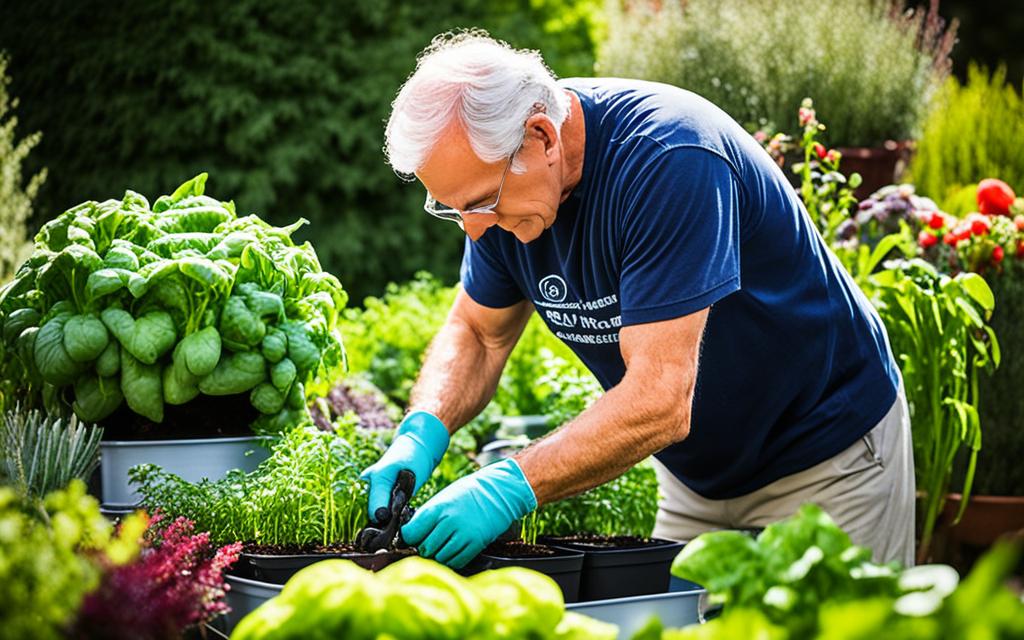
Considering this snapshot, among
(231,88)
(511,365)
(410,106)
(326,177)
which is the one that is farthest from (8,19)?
(410,106)

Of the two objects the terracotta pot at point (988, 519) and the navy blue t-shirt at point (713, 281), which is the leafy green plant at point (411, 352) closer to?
the terracotta pot at point (988, 519)

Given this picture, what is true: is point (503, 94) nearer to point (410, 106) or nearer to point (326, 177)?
point (410, 106)

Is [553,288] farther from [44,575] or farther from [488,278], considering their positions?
[44,575]

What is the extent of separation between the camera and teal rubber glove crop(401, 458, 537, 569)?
1729 millimetres

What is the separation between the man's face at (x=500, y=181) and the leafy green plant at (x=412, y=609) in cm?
104

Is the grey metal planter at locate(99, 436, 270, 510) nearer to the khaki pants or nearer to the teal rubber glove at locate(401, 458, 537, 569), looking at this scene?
the teal rubber glove at locate(401, 458, 537, 569)

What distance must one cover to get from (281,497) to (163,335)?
42 cm

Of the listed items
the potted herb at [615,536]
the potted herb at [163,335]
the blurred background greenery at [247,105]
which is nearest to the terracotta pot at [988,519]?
the potted herb at [615,536]

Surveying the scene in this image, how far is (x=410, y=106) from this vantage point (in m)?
1.94

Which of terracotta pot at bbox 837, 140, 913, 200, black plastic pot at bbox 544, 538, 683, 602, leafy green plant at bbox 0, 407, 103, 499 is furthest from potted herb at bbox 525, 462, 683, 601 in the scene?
terracotta pot at bbox 837, 140, 913, 200

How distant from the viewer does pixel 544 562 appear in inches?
65.6

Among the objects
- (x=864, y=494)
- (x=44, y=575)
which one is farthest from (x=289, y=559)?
(x=864, y=494)

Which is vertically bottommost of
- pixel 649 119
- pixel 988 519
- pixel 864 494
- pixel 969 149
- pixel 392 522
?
pixel 988 519

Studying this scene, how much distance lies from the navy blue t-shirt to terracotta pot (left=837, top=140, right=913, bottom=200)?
81.4 inches
